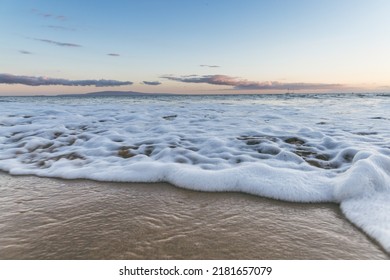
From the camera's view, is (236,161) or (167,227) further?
(236,161)

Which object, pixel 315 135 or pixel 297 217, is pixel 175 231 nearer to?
pixel 297 217

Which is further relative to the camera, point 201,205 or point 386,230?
point 201,205

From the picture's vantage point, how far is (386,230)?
239 cm

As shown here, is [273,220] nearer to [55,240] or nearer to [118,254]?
[118,254]

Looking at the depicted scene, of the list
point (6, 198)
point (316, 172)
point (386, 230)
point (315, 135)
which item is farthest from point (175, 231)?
point (315, 135)

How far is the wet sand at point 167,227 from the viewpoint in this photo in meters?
2.14

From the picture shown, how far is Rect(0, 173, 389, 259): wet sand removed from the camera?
2137mm

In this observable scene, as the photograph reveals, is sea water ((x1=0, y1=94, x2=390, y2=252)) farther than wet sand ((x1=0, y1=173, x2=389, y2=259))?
Yes

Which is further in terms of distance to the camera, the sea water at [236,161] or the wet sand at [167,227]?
the sea water at [236,161]

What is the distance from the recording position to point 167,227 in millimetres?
2490

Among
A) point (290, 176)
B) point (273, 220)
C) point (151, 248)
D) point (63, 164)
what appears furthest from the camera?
point (63, 164)
